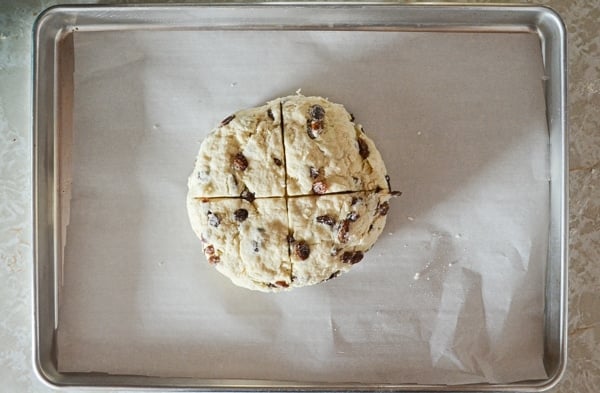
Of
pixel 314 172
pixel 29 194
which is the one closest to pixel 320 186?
pixel 314 172

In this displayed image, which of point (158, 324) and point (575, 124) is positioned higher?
point (575, 124)

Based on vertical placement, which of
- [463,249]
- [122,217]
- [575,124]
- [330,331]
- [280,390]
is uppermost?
[575,124]

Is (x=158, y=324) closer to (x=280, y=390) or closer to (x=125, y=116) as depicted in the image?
(x=280, y=390)

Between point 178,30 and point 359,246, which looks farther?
point 178,30

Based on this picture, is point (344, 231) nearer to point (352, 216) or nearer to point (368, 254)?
point (352, 216)

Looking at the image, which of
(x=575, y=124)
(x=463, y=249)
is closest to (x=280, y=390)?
(x=463, y=249)

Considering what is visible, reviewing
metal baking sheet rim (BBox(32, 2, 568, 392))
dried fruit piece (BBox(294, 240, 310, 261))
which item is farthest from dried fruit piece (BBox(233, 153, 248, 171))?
metal baking sheet rim (BBox(32, 2, 568, 392))
